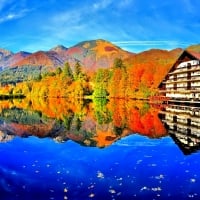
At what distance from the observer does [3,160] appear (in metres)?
10.9

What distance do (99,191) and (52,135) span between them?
879 cm

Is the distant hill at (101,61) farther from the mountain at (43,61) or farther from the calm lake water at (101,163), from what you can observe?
the calm lake water at (101,163)

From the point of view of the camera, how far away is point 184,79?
39.2 metres

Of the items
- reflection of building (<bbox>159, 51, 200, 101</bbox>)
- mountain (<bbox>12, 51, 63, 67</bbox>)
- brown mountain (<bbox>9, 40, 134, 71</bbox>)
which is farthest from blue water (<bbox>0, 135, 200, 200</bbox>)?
mountain (<bbox>12, 51, 63, 67</bbox>)

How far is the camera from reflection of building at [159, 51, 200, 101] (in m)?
36.3

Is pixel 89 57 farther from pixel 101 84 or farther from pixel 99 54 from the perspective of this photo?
pixel 101 84

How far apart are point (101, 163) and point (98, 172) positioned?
1.07 m

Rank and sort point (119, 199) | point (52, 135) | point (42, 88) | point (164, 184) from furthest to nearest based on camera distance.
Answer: point (42, 88) → point (52, 135) → point (164, 184) → point (119, 199)

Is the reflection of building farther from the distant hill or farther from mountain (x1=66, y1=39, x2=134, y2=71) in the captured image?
mountain (x1=66, y1=39, x2=134, y2=71)

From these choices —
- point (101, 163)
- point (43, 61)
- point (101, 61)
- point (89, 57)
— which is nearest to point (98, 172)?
point (101, 163)

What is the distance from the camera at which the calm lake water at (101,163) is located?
737 cm

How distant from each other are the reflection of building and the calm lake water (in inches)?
765

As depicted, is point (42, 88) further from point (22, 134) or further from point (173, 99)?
point (22, 134)

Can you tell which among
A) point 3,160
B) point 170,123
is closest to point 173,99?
point 170,123
